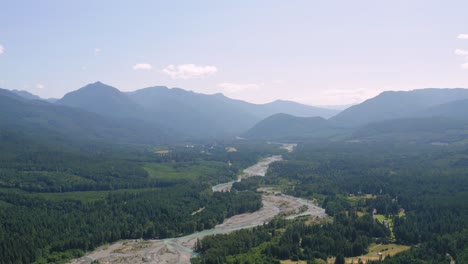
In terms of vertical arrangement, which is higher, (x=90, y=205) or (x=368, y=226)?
(x=90, y=205)

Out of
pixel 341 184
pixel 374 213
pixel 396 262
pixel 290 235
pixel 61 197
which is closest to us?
pixel 396 262

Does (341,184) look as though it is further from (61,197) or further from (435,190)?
(61,197)

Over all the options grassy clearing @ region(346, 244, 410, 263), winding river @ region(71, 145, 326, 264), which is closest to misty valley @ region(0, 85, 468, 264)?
winding river @ region(71, 145, 326, 264)

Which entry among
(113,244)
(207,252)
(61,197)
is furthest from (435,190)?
(61,197)

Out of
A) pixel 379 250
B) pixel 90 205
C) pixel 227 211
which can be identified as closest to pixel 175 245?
pixel 227 211

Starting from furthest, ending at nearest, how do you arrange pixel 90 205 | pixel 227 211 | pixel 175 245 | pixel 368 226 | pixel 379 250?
pixel 90 205, pixel 227 211, pixel 368 226, pixel 175 245, pixel 379 250

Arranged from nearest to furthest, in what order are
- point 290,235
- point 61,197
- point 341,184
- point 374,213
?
point 290,235 < point 374,213 < point 61,197 < point 341,184

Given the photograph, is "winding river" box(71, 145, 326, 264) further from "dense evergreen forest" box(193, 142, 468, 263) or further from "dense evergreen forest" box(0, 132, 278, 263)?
"dense evergreen forest" box(193, 142, 468, 263)

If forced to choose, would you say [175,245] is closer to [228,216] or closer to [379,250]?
[228,216]

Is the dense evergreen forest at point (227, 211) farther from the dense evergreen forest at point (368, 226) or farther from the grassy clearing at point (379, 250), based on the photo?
the grassy clearing at point (379, 250)
